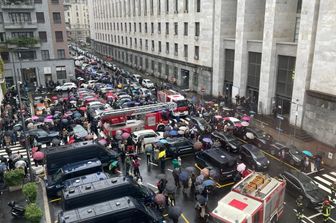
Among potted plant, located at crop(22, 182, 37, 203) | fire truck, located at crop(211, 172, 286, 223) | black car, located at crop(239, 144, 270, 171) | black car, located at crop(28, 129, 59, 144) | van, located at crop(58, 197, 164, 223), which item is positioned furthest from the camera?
black car, located at crop(28, 129, 59, 144)

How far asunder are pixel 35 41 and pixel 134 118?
3549 centimetres

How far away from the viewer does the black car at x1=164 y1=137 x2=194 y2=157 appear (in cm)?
2725

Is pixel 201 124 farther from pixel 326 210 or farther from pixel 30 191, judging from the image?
pixel 30 191

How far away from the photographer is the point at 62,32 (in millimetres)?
63562

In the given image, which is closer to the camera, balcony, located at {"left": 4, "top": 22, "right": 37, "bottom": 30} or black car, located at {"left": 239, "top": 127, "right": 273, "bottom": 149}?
black car, located at {"left": 239, "top": 127, "right": 273, "bottom": 149}

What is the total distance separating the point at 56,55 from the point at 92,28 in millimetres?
69989

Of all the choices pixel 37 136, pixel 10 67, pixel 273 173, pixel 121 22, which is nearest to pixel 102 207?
pixel 273 173

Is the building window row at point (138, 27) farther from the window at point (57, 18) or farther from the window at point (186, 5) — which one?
the window at point (57, 18)

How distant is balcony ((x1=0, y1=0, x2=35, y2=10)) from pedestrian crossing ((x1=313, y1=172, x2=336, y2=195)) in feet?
188

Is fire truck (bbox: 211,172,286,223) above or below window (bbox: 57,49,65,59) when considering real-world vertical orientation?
below

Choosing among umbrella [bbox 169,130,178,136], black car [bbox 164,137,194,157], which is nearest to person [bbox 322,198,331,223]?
black car [bbox 164,137,194,157]

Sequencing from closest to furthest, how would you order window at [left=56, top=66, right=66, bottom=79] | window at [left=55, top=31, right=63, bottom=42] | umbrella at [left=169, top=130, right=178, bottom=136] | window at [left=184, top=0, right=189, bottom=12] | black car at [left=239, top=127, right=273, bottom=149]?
black car at [left=239, top=127, right=273, bottom=149] → umbrella at [left=169, top=130, right=178, bottom=136] → window at [left=184, top=0, right=189, bottom=12] → window at [left=55, top=31, right=63, bottom=42] → window at [left=56, top=66, right=66, bottom=79]

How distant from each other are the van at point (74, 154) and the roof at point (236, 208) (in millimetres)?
12423

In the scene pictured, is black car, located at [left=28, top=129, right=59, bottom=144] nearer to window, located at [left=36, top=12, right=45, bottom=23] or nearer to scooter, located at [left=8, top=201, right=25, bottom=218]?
scooter, located at [left=8, top=201, right=25, bottom=218]
